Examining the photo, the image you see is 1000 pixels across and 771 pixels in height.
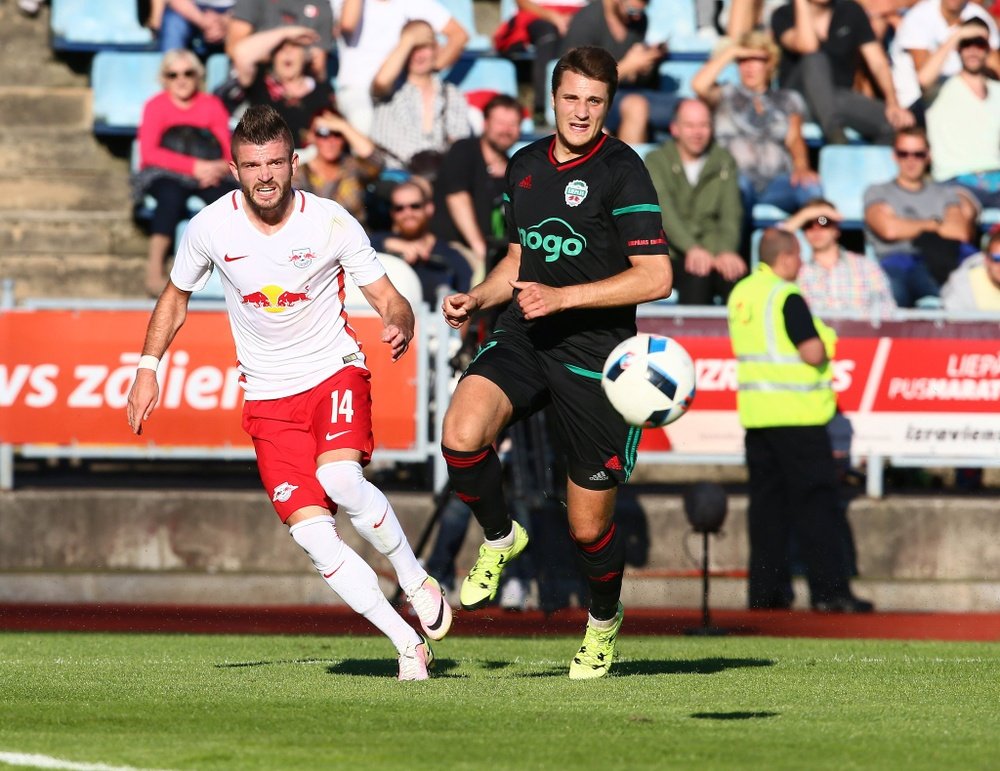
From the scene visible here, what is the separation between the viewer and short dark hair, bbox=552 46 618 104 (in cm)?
719

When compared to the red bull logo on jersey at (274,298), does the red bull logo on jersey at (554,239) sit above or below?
above

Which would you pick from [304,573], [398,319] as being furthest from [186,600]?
[398,319]

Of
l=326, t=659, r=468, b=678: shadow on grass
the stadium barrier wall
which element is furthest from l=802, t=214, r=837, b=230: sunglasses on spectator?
l=326, t=659, r=468, b=678: shadow on grass

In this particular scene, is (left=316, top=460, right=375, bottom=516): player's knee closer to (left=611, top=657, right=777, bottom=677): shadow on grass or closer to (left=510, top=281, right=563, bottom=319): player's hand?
(left=510, top=281, right=563, bottom=319): player's hand

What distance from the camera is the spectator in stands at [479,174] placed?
46.7 ft

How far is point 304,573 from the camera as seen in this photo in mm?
12852

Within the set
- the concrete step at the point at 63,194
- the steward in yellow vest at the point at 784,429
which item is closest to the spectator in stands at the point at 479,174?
the steward in yellow vest at the point at 784,429

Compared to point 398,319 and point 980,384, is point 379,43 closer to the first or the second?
point 980,384

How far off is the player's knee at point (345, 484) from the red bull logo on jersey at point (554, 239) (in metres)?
1.22

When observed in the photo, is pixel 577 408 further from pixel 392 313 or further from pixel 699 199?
pixel 699 199

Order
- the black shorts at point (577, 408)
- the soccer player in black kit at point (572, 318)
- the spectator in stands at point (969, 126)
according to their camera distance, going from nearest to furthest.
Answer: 1. the soccer player in black kit at point (572, 318)
2. the black shorts at point (577, 408)
3. the spectator in stands at point (969, 126)

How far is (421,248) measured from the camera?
13750mm

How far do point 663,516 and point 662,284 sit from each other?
6080 mm

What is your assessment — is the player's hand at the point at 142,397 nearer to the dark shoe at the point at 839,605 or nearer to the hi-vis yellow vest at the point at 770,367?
the hi-vis yellow vest at the point at 770,367
